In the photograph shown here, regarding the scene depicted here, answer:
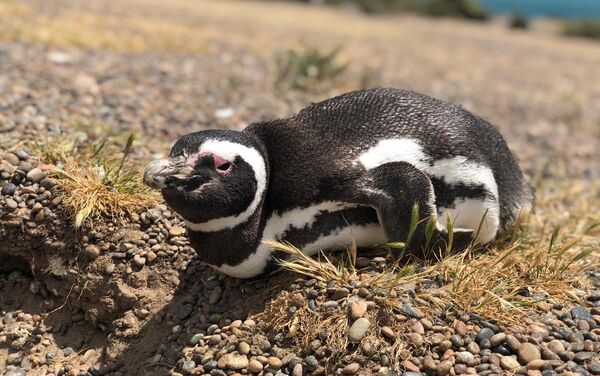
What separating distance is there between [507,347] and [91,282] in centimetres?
224

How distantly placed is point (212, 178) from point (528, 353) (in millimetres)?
1631

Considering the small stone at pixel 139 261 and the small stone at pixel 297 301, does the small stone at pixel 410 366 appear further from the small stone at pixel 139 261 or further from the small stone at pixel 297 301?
the small stone at pixel 139 261

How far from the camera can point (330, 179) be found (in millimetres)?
3141

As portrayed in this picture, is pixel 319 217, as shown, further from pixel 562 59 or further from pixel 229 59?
pixel 562 59

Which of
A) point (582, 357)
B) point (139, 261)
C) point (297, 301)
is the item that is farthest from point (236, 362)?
point (582, 357)

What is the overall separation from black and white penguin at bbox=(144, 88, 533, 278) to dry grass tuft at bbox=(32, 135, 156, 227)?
804 millimetres

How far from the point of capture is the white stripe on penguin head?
3.00m

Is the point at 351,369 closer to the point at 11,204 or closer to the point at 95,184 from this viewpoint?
the point at 95,184

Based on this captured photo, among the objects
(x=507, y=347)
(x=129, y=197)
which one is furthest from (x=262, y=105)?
(x=507, y=347)

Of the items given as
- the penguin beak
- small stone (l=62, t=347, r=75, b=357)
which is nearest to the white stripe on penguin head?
the penguin beak

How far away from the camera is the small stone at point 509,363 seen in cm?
290

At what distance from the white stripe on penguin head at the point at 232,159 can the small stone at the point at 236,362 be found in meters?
0.61

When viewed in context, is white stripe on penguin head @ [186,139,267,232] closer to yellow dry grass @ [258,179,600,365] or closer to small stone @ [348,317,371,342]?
yellow dry grass @ [258,179,600,365]

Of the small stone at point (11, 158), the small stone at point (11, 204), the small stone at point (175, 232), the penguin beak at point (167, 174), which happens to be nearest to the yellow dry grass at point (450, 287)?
the penguin beak at point (167, 174)
